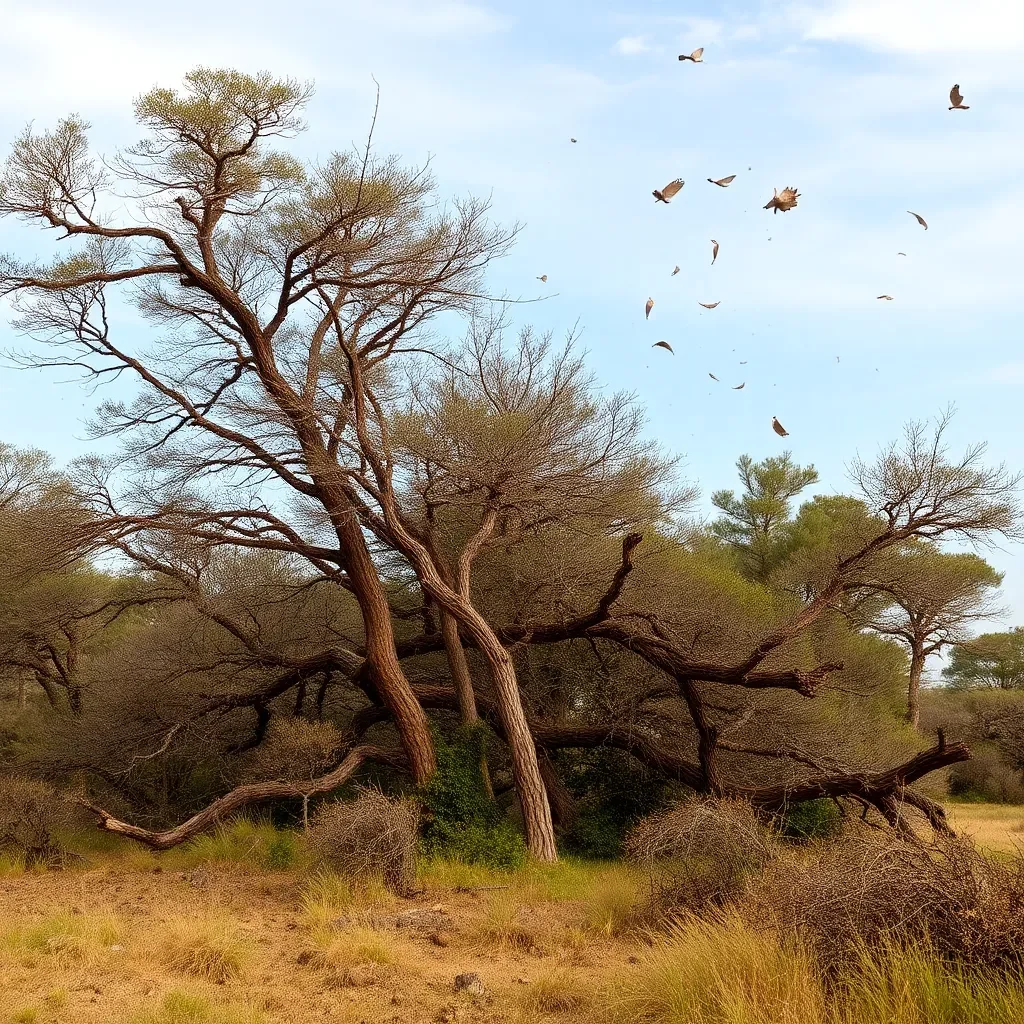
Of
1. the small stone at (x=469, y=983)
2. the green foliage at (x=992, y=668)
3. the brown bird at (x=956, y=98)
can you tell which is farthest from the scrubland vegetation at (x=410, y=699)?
the green foliage at (x=992, y=668)

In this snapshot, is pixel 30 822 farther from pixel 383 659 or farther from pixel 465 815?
pixel 465 815

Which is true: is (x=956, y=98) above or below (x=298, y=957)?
above

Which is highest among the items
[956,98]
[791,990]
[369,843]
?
[956,98]

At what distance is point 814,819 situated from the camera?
589 inches

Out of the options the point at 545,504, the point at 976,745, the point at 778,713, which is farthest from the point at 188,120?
the point at 976,745

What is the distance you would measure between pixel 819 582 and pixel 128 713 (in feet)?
39.0

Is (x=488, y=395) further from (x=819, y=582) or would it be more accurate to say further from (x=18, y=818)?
(x=18, y=818)

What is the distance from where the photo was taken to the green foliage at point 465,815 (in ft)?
42.0

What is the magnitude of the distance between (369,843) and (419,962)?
2742mm

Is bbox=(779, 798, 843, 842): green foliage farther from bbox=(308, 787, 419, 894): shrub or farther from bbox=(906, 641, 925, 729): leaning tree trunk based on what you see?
bbox=(906, 641, 925, 729): leaning tree trunk

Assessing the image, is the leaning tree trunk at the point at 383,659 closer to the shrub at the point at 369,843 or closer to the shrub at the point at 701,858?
the shrub at the point at 369,843

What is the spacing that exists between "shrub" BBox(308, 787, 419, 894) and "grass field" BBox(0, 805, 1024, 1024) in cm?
28

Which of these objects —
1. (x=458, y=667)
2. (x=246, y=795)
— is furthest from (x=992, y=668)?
Result: (x=246, y=795)

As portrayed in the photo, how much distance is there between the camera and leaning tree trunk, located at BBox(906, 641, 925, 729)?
2286 cm
